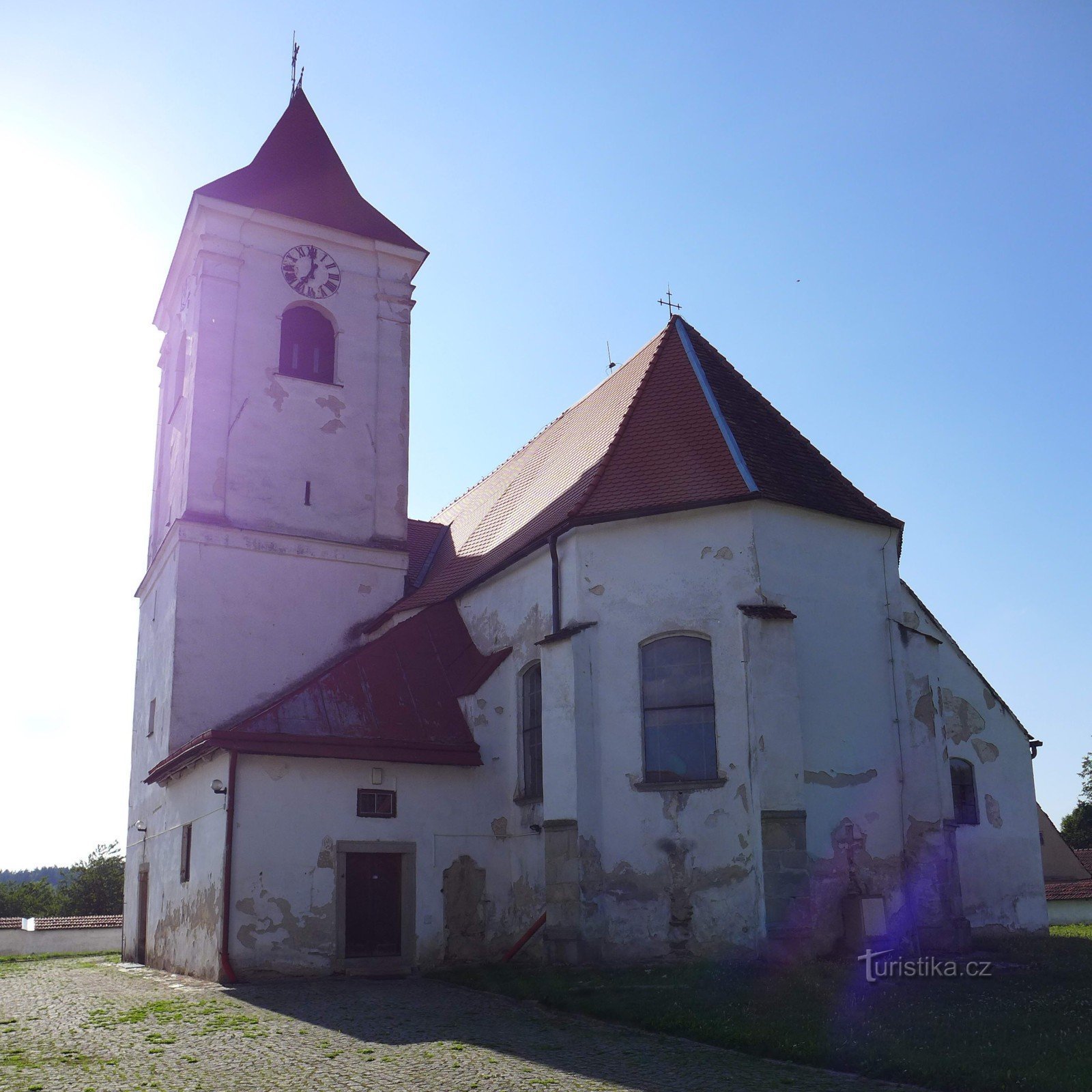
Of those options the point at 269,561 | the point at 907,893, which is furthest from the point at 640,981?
the point at 269,561

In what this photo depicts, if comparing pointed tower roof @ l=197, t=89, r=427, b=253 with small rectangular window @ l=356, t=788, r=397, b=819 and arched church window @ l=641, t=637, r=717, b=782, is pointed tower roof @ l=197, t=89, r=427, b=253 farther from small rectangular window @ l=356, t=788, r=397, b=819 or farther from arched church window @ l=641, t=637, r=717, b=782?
arched church window @ l=641, t=637, r=717, b=782

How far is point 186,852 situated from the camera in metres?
16.9

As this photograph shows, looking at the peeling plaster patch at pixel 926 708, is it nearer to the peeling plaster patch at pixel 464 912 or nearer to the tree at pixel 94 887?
the peeling plaster patch at pixel 464 912

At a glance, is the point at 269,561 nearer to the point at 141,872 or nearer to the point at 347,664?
the point at 347,664

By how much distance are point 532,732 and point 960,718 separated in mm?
7367

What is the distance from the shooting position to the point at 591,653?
14.7 meters

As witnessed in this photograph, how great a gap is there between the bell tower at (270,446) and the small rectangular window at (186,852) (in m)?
1.99

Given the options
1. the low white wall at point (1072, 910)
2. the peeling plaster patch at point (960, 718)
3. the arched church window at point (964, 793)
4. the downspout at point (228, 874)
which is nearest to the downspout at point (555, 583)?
the downspout at point (228, 874)

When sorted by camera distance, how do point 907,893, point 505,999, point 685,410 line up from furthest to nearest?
point 685,410 → point 907,893 → point 505,999

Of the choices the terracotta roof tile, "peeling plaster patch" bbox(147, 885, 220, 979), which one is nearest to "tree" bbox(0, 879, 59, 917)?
"peeling plaster patch" bbox(147, 885, 220, 979)

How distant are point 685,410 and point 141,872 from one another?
522 inches

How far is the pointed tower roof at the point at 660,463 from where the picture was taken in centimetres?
1504

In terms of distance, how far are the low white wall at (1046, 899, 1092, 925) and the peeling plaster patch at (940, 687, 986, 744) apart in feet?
43.8

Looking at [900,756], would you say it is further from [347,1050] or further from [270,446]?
[270,446]
